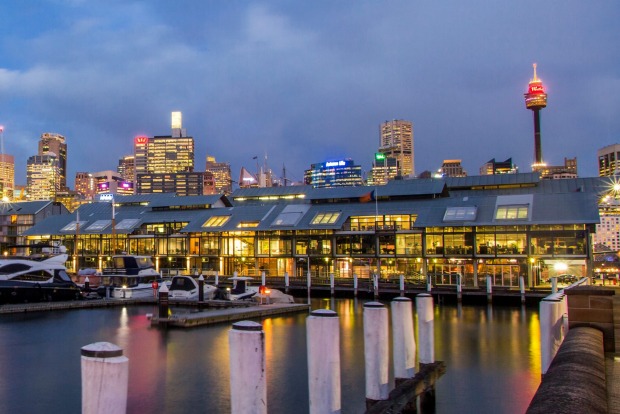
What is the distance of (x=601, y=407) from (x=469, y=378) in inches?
577

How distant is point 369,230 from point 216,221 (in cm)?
2153

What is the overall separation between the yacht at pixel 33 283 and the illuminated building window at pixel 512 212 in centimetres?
4047

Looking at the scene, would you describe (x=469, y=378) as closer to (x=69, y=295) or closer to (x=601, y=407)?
(x=601, y=407)

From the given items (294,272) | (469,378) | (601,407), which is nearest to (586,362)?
(601,407)

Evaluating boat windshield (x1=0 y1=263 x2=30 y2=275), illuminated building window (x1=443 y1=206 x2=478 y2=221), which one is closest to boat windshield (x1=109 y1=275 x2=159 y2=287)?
boat windshield (x1=0 y1=263 x2=30 y2=275)

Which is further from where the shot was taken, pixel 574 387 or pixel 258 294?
pixel 258 294

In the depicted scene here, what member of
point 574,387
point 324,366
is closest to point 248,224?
point 324,366

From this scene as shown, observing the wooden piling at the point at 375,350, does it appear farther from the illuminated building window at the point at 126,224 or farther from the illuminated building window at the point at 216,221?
the illuminated building window at the point at 126,224

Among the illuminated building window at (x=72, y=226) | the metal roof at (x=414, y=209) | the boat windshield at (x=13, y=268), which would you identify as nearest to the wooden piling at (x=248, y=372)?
the boat windshield at (x=13, y=268)

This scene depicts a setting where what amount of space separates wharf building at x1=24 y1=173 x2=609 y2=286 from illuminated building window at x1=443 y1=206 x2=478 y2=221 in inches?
4.2

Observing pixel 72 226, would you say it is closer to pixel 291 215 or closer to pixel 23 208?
pixel 23 208

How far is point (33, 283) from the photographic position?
41.5 meters

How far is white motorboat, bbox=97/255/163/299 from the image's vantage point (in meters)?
46.8

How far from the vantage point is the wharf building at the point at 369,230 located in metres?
54.3
